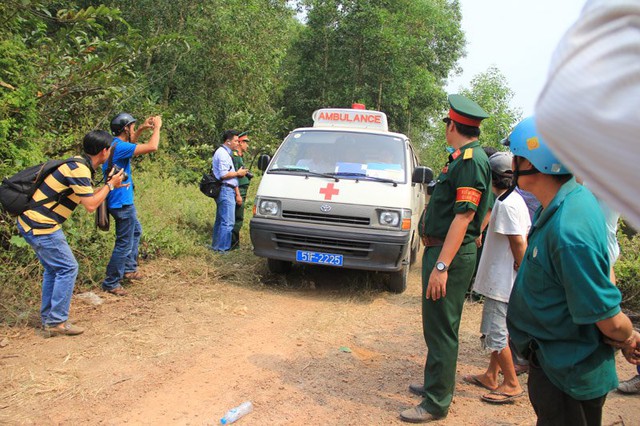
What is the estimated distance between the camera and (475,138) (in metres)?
3.20

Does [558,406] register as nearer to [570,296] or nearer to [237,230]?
[570,296]

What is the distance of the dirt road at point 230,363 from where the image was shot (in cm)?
325

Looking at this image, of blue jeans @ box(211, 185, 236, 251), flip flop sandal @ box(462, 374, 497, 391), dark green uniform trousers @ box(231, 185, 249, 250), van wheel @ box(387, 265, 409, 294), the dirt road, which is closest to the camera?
the dirt road

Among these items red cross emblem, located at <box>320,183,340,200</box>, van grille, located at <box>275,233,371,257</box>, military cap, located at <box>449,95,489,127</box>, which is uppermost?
military cap, located at <box>449,95,489,127</box>

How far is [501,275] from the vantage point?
360 centimetres

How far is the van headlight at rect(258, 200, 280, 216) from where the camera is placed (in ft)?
19.2

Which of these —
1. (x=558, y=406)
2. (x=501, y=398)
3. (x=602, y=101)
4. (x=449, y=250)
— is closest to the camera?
(x=602, y=101)

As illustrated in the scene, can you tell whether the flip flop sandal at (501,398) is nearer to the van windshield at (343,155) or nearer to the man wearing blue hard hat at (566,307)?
the man wearing blue hard hat at (566,307)

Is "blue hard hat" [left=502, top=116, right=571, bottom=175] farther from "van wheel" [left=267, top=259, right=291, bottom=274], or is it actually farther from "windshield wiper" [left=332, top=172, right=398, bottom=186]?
"van wheel" [left=267, top=259, right=291, bottom=274]

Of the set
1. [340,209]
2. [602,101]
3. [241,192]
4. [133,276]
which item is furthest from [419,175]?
[602,101]

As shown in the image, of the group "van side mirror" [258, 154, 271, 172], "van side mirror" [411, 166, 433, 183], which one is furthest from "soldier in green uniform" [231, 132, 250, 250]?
"van side mirror" [411, 166, 433, 183]

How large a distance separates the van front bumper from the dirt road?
520mm

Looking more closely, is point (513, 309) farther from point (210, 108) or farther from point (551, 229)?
point (210, 108)

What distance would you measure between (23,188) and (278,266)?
10.3 ft
